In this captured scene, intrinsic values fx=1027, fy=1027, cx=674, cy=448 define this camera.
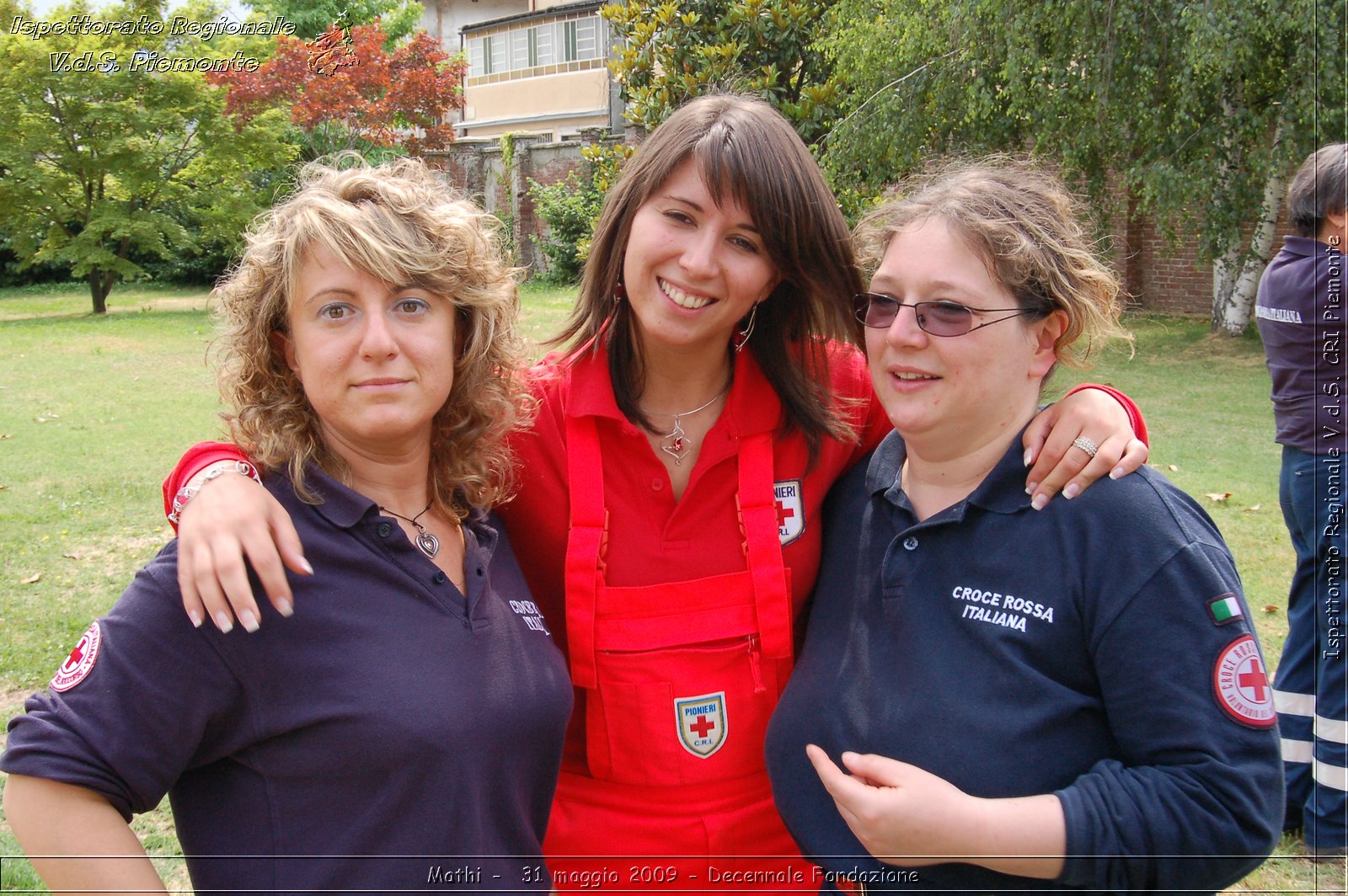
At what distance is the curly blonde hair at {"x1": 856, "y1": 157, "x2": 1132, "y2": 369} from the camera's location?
1913 millimetres

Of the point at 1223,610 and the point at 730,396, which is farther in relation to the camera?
the point at 730,396

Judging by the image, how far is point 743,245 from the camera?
232 cm

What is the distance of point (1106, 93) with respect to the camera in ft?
34.9

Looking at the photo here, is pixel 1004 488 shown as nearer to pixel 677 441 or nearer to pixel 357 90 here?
pixel 677 441

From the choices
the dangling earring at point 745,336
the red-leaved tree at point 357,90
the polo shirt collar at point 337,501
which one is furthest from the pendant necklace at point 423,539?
the red-leaved tree at point 357,90

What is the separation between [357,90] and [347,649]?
77.4 ft

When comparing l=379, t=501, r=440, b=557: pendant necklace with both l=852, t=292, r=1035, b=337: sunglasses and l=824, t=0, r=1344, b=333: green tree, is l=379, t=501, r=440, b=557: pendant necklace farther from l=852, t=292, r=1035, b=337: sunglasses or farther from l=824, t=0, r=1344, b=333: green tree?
l=824, t=0, r=1344, b=333: green tree

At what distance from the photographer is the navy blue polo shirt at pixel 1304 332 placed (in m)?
3.91

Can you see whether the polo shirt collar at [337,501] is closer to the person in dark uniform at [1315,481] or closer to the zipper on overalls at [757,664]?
the zipper on overalls at [757,664]

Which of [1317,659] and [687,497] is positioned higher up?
[687,497]

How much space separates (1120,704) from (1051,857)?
26 centimetres

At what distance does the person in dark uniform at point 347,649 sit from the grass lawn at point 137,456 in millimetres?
594

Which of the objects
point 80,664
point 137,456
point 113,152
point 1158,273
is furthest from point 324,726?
point 113,152

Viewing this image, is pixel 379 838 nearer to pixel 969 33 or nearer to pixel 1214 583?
pixel 1214 583
